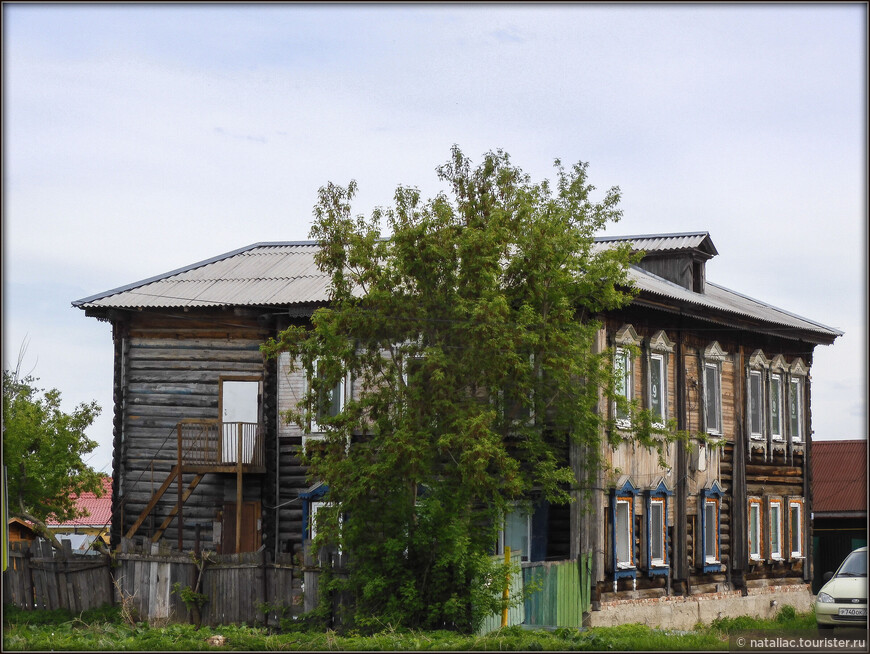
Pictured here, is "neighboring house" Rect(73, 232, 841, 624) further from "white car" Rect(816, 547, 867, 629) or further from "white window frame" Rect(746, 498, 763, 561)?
"white car" Rect(816, 547, 867, 629)

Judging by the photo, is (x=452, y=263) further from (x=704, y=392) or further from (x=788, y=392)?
(x=788, y=392)

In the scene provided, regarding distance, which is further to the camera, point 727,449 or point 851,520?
point 851,520

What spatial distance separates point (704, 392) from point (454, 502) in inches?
417

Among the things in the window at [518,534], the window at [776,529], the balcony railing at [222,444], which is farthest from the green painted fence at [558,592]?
the window at [776,529]

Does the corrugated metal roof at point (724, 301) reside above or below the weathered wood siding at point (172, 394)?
above

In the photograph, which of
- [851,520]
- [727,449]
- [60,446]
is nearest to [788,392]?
[727,449]

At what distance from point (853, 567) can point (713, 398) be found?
6.23 m

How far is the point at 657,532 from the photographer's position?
2662cm

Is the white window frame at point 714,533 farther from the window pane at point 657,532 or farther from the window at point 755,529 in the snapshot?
the window pane at point 657,532

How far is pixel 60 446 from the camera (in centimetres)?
3534

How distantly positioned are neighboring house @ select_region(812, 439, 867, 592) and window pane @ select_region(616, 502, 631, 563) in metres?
12.9

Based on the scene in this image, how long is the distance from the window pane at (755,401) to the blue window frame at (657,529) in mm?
4941

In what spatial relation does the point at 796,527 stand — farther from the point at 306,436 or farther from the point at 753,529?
the point at 306,436

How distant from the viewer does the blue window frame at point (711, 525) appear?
1107 inches
